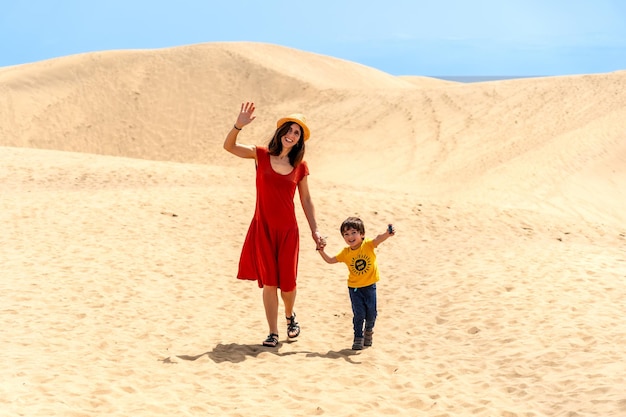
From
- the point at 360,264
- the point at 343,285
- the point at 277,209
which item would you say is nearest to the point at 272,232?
the point at 277,209

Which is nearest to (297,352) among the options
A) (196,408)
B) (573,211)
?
(196,408)

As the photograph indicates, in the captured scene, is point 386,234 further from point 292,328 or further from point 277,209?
point 292,328

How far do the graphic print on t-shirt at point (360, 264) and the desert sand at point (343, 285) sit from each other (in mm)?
947

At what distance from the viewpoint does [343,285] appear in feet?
35.3

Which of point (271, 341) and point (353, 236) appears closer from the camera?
point (353, 236)

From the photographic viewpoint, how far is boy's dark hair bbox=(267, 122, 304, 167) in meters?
6.53

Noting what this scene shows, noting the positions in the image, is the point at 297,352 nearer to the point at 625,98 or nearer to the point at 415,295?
the point at 415,295

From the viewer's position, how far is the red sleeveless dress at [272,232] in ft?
21.6

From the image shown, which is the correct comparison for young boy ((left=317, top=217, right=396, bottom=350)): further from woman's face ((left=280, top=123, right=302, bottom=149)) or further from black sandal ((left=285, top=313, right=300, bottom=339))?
woman's face ((left=280, top=123, right=302, bottom=149))

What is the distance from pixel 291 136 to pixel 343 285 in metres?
4.73

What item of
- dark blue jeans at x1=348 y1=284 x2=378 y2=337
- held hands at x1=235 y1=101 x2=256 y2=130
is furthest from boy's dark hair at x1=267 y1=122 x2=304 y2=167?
dark blue jeans at x1=348 y1=284 x2=378 y2=337

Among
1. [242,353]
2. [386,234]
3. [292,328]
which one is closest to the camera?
[386,234]

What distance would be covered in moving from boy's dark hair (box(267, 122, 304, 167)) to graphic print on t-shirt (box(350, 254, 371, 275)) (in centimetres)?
110

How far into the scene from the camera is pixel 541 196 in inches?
806
